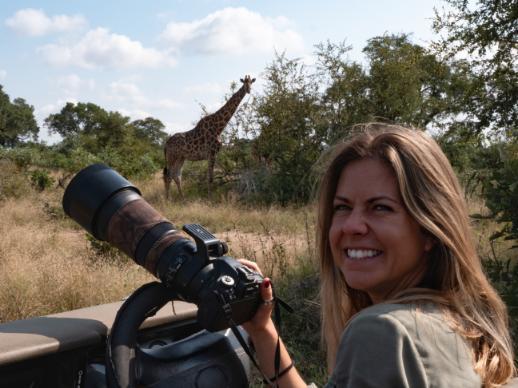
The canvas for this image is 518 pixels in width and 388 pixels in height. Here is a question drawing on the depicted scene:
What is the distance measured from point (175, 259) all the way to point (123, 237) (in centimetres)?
17

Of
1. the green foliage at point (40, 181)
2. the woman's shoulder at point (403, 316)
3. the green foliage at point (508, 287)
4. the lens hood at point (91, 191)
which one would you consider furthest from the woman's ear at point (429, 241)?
the green foliage at point (40, 181)

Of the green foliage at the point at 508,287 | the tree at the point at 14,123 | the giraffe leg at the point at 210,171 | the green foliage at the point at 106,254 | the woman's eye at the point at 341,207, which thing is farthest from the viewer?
the tree at the point at 14,123

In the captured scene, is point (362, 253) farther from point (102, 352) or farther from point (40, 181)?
point (40, 181)

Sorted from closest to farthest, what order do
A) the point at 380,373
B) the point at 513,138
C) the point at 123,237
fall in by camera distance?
the point at 380,373, the point at 123,237, the point at 513,138

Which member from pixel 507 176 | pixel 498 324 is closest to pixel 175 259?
pixel 498 324

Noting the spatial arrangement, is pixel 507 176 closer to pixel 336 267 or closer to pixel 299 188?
pixel 336 267

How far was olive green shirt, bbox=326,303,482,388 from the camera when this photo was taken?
0.98m

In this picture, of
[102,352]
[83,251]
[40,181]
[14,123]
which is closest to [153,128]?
[14,123]

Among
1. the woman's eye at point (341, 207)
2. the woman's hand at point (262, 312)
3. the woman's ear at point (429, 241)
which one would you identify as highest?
the woman's eye at point (341, 207)

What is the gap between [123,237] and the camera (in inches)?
57.1

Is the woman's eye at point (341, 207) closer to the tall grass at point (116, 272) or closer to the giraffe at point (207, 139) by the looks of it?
the tall grass at point (116, 272)

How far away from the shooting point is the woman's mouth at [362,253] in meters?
1.30

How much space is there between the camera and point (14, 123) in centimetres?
4084

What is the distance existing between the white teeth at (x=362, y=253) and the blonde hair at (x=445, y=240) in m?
0.12
